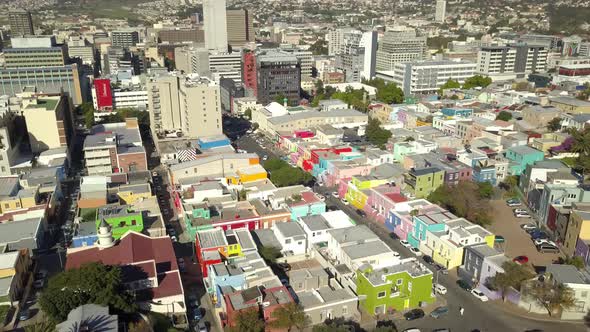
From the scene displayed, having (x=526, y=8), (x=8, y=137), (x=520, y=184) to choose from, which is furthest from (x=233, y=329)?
(x=526, y=8)

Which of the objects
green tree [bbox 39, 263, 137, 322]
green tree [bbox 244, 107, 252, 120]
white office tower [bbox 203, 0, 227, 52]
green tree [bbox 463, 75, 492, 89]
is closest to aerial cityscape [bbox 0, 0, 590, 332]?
green tree [bbox 39, 263, 137, 322]

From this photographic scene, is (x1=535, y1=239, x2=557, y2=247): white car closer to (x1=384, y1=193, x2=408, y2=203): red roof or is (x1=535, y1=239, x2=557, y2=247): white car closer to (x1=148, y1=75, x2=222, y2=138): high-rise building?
(x1=384, y1=193, x2=408, y2=203): red roof

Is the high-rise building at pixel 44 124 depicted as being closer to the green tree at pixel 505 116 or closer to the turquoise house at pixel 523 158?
the turquoise house at pixel 523 158

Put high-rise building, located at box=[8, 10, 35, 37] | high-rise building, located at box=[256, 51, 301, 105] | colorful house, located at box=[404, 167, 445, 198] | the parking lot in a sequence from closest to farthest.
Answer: the parking lot
colorful house, located at box=[404, 167, 445, 198]
high-rise building, located at box=[256, 51, 301, 105]
high-rise building, located at box=[8, 10, 35, 37]

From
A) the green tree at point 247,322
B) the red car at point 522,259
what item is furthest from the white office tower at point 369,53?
the green tree at point 247,322

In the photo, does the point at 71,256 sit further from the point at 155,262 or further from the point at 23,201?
the point at 23,201

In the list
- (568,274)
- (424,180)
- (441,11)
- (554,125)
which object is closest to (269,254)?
(424,180)

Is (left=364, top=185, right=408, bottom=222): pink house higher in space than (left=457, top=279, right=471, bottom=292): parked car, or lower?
higher
